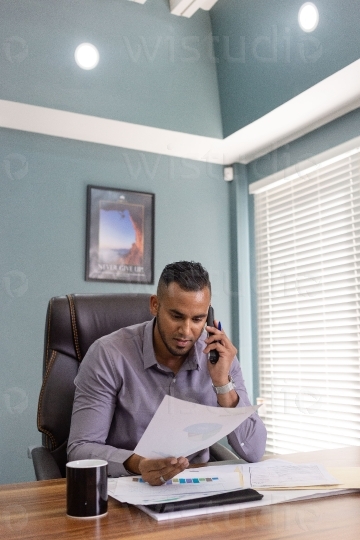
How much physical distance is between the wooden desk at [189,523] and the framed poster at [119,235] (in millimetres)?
1982

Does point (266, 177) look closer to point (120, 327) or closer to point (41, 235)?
point (41, 235)

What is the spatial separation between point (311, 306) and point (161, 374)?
1.41 meters

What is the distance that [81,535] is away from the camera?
29.0 inches

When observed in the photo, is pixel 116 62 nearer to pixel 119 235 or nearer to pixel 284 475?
pixel 119 235

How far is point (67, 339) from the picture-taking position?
1589 mm

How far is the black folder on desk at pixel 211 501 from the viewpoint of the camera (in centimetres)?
82

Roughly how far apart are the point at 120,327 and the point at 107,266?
1.22m

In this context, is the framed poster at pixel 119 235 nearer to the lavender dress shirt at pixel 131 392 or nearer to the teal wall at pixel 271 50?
the teal wall at pixel 271 50

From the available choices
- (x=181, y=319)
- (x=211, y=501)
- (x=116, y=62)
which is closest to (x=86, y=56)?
(x=116, y=62)

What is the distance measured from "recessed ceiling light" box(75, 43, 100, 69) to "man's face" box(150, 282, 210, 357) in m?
1.57

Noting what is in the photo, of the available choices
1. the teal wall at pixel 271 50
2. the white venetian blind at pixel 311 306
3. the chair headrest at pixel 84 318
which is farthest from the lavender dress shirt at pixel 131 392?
the teal wall at pixel 271 50

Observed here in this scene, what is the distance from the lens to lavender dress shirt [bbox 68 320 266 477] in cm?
132

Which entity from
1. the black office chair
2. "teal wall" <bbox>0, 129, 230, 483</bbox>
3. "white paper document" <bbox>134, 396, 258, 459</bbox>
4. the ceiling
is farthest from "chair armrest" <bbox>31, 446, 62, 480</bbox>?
the ceiling

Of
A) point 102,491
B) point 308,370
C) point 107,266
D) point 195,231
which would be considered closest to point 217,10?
point 195,231
